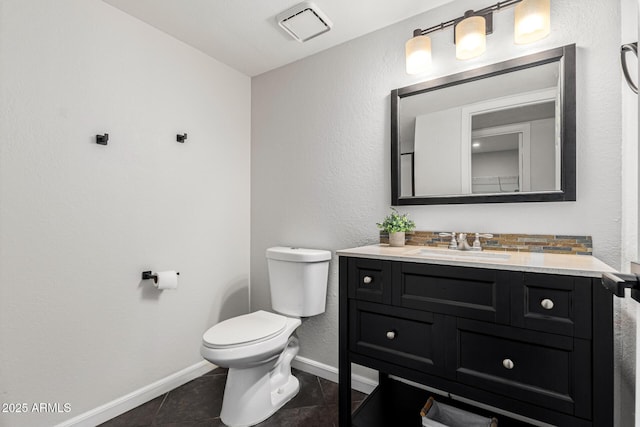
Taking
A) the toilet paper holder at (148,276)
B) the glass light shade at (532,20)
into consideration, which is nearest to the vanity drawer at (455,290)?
the glass light shade at (532,20)

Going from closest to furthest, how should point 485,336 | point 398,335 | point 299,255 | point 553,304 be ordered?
point 553,304 → point 485,336 → point 398,335 → point 299,255

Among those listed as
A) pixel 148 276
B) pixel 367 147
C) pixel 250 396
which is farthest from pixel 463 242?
pixel 148 276

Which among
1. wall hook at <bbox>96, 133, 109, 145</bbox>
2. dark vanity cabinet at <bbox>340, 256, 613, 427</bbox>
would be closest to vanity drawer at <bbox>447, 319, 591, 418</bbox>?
dark vanity cabinet at <bbox>340, 256, 613, 427</bbox>

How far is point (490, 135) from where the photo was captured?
1527mm

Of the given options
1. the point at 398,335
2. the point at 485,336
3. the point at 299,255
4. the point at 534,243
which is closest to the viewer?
the point at 485,336

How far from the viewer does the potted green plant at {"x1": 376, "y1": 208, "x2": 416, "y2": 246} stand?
5.44 ft

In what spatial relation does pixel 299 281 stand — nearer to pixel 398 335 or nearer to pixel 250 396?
pixel 250 396

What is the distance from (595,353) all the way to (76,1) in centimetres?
265

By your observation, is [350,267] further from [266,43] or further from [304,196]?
[266,43]

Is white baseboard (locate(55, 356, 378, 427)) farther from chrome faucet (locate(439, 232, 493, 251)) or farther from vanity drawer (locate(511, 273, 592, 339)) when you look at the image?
vanity drawer (locate(511, 273, 592, 339))

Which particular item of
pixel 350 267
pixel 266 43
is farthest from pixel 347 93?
pixel 350 267

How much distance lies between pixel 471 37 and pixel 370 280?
128 centimetres

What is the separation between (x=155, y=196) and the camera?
1889mm

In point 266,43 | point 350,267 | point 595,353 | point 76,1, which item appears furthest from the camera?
point 266,43
